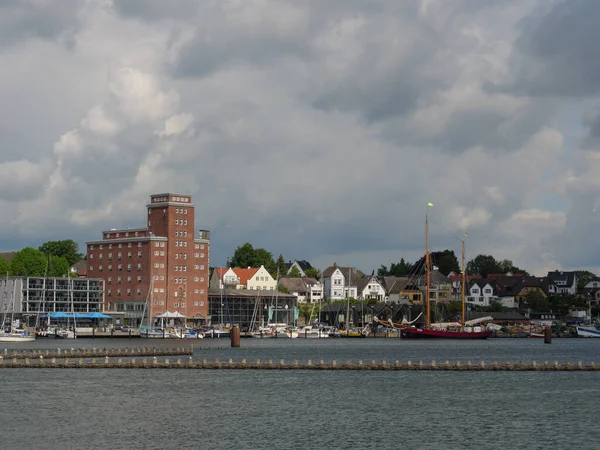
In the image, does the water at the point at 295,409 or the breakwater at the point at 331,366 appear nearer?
the water at the point at 295,409

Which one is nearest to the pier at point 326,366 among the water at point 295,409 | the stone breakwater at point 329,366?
the stone breakwater at point 329,366

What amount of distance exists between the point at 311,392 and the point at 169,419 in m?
21.9

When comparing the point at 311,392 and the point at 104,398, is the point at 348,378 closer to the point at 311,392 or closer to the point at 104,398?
the point at 311,392

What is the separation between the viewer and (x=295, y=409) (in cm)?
7856

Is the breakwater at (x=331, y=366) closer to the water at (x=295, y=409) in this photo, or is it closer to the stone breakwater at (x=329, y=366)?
the stone breakwater at (x=329, y=366)

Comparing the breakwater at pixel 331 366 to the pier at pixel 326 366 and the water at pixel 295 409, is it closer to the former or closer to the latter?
the pier at pixel 326 366

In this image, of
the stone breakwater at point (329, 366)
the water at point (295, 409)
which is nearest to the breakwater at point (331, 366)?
the stone breakwater at point (329, 366)

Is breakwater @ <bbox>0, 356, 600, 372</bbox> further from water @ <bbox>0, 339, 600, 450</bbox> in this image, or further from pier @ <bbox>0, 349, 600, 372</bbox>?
water @ <bbox>0, 339, 600, 450</bbox>

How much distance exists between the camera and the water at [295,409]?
62.7 m

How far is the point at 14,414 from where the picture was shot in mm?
73812

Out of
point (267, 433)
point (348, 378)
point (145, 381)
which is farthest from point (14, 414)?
point (348, 378)

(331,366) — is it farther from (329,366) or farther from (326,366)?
(326,366)

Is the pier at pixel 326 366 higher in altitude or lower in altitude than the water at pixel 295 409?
higher

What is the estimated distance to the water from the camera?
2469 inches
